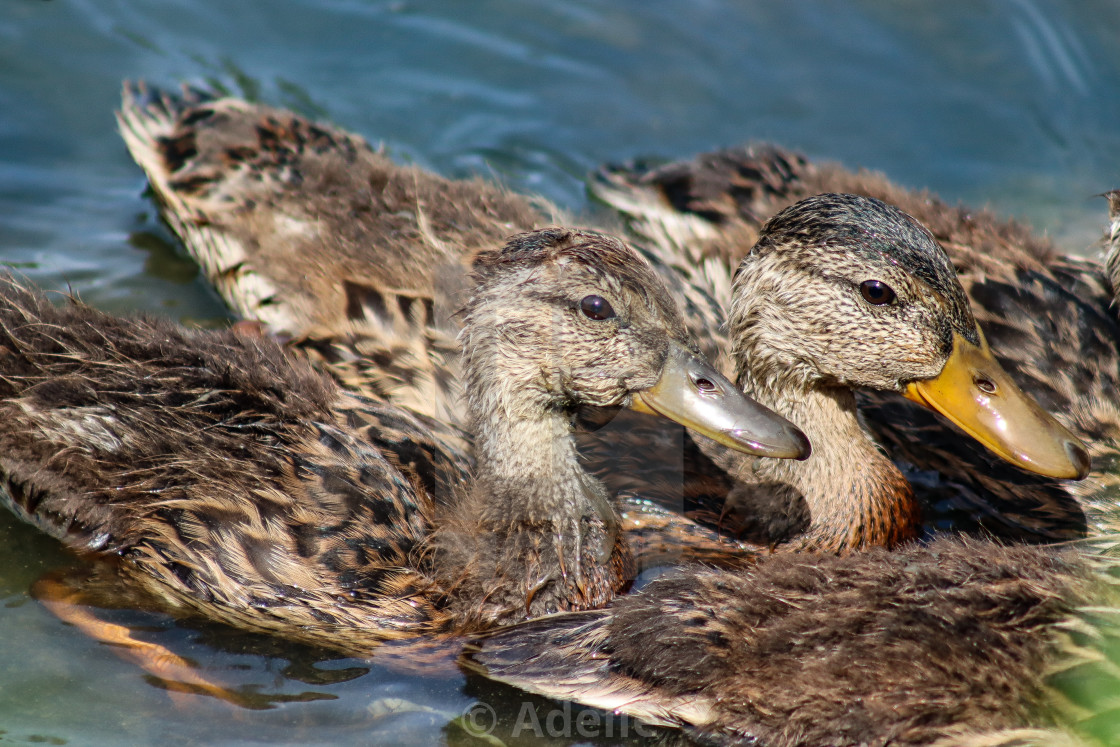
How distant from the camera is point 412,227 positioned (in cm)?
520

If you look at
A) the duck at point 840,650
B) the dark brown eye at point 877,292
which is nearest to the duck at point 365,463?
the duck at point 840,650

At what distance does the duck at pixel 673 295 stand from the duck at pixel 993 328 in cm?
38

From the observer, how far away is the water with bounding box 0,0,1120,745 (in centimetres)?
649

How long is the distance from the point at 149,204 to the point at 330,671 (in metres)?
3.44

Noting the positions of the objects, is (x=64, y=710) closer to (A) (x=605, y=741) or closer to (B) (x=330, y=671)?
(B) (x=330, y=671)

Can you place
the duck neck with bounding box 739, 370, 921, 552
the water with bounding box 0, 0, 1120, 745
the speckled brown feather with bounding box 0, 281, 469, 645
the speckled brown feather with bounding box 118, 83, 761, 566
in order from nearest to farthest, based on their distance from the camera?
1. the speckled brown feather with bounding box 0, 281, 469, 645
2. the duck neck with bounding box 739, 370, 921, 552
3. the speckled brown feather with bounding box 118, 83, 761, 566
4. the water with bounding box 0, 0, 1120, 745

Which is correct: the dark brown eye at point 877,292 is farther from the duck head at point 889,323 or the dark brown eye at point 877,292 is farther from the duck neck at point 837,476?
the duck neck at point 837,476

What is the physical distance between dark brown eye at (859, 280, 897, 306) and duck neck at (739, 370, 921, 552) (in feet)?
1.49

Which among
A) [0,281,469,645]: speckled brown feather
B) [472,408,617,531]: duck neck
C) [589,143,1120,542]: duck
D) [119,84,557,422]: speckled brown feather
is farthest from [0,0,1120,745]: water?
[472,408,617,531]: duck neck

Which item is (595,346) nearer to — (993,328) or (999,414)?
(999,414)

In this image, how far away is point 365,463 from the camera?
416cm

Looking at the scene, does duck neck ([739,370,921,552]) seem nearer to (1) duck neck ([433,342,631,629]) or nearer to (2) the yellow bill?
(2) the yellow bill

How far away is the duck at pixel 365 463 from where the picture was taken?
4.00m

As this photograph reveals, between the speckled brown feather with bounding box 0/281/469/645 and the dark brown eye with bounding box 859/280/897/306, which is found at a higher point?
the dark brown eye with bounding box 859/280/897/306
